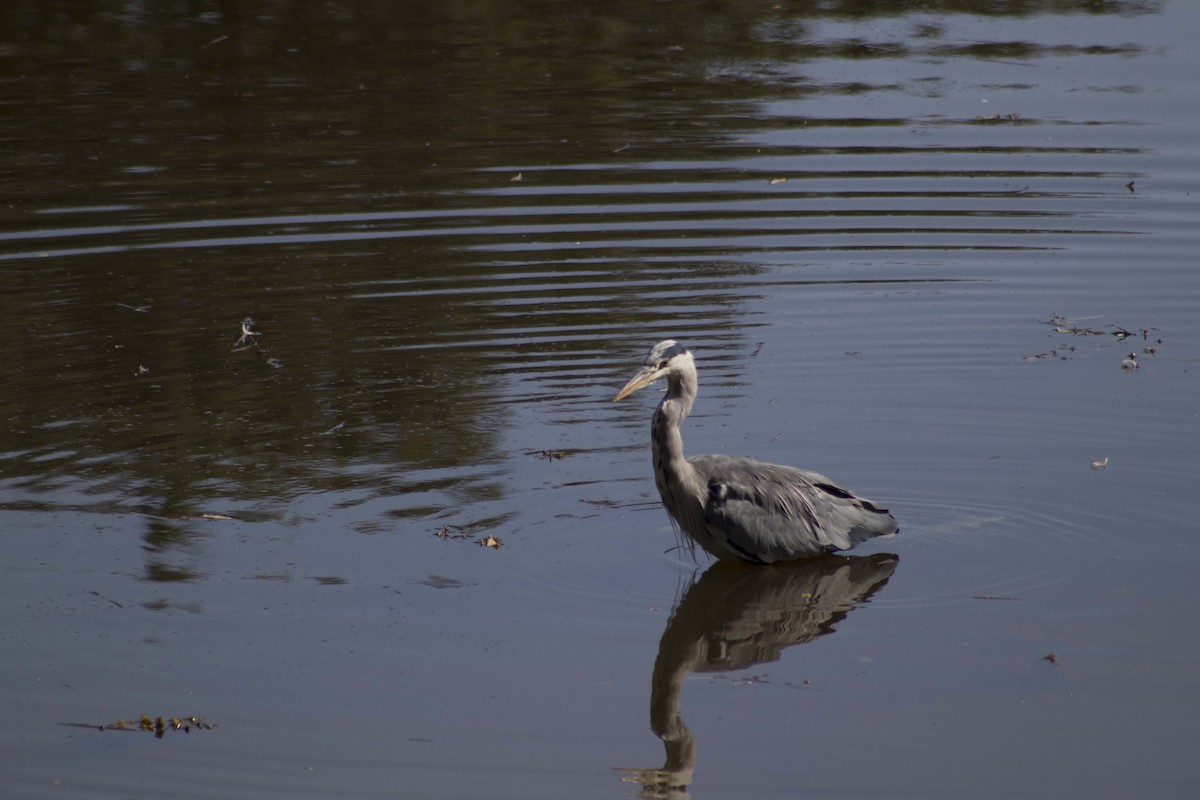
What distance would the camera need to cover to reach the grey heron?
870 centimetres

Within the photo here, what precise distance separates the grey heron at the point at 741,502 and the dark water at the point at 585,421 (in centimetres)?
20

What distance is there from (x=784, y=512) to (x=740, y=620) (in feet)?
2.73

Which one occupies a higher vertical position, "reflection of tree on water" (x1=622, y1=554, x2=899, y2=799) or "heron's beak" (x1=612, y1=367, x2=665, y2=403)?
"heron's beak" (x1=612, y1=367, x2=665, y2=403)

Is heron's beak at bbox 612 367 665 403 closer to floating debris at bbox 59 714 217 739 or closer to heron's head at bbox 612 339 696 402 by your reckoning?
heron's head at bbox 612 339 696 402

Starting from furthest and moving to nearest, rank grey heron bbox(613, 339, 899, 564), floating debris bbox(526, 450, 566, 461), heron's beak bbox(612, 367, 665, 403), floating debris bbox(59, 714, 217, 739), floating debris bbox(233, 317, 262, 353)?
floating debris bbox(233, 317, 262, 353), floating debris bbox(526, 450, 566, 461), grey heron bbox(613, 339, 899, 564), heron's beak bbox(612, 367, 665, 403), floating debris bbox(59, 714, 217, 739)

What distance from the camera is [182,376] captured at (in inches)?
477

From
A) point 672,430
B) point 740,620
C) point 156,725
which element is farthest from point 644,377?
point 156,725

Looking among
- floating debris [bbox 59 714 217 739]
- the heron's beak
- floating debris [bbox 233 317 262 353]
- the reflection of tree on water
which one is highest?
the heron's beak

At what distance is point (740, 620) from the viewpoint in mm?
8258

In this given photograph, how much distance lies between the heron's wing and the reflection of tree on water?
159 millimetres

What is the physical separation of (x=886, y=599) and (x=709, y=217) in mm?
8978

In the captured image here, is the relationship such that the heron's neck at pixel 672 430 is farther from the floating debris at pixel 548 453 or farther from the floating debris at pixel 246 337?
the floating debris at pixel 246 337

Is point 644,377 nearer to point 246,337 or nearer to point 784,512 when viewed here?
point 784,512

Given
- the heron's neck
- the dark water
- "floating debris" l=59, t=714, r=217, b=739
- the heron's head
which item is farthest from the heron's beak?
"floating debris" l=59, t=714, r=217, b=739
